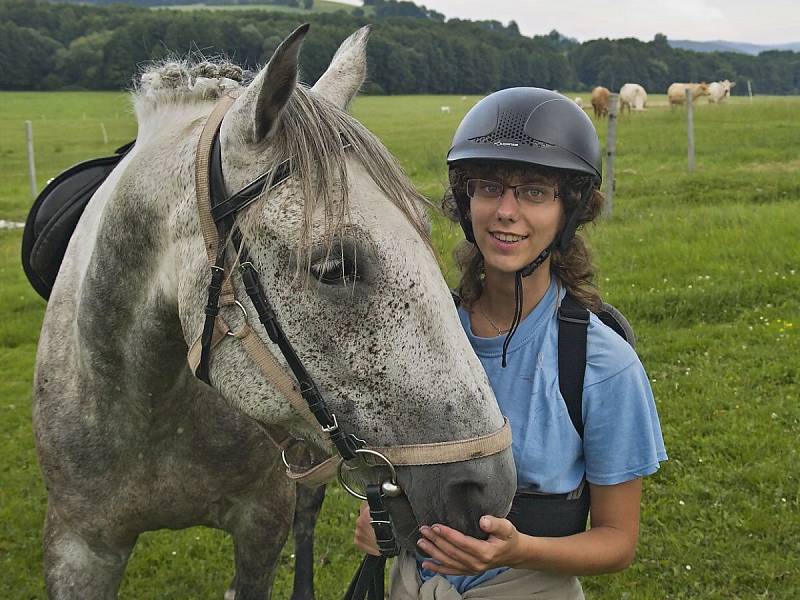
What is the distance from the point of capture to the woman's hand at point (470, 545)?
169cm

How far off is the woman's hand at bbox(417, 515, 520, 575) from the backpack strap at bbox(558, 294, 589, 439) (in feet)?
1.29

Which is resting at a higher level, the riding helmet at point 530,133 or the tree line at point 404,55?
the tree line at point 404,55

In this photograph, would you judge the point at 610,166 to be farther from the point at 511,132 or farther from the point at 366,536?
the point at 366,536

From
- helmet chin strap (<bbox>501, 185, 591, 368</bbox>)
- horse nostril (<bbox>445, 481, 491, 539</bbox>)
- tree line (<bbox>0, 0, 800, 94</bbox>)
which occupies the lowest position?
horse nostril (<bbox>445, 481, 491, 539</bbox>)

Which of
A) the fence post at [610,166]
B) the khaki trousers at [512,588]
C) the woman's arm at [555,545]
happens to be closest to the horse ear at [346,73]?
the woman's arm at [555,545]

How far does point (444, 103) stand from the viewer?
4641 centimetres

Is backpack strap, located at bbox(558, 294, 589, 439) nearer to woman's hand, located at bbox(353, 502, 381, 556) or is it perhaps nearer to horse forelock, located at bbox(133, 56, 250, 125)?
woman's hand, located at bbox(353, 502, 381, 556)

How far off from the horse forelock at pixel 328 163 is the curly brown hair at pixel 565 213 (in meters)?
0.34

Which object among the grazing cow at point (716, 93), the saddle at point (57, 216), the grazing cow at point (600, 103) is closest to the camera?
the saddle at point (57, 216)

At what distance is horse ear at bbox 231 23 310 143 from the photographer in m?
1.64

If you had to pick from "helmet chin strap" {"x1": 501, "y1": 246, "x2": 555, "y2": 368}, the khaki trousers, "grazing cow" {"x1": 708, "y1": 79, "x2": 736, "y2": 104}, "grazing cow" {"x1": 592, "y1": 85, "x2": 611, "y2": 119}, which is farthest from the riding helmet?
"grazing cow" {"x1": 708, "y1": 79, "x2": 736, "y2": 104}

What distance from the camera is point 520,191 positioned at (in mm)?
2170

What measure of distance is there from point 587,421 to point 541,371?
0.18 metres

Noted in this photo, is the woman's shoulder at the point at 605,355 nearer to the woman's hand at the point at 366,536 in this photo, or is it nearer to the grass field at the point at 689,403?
the grass field at the point at 689,403
